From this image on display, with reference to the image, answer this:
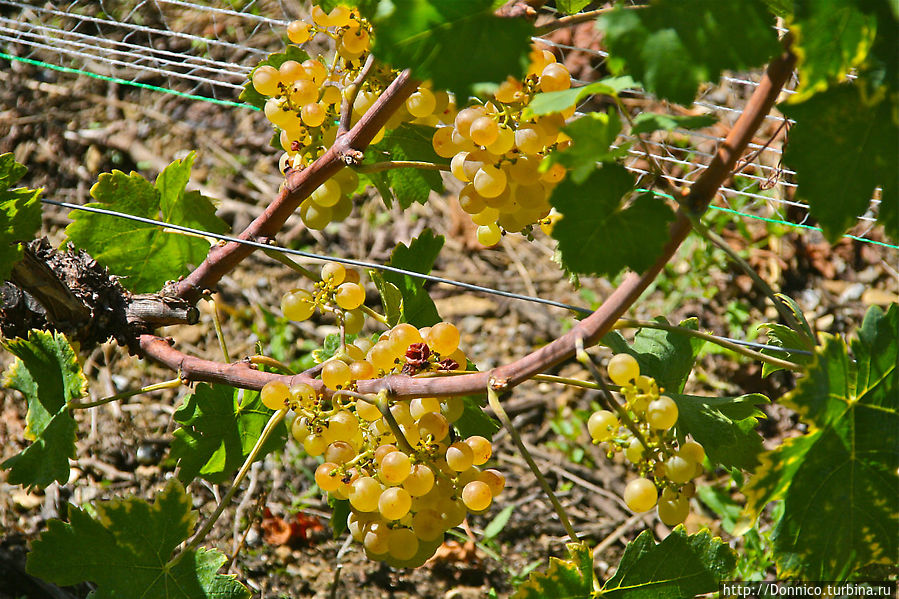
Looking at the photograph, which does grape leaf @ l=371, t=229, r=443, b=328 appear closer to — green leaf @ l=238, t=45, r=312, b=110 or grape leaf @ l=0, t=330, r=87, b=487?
green leaf @ l=238, t=45, r=312, b=110

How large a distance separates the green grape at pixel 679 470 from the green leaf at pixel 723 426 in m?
0.13

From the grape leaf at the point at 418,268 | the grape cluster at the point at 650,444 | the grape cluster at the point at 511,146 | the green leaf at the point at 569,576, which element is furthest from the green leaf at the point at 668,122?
the grape leaf at the point at 418,268

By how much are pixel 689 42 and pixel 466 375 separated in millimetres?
406

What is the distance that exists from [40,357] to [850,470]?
3.23ft

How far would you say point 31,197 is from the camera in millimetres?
930

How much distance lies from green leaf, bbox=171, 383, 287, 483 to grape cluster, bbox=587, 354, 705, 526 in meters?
0.52

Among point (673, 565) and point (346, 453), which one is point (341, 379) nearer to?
point (346, 453)

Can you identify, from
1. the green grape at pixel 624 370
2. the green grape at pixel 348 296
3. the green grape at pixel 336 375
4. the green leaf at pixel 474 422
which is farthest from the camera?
the green leaf at pixel 474 422

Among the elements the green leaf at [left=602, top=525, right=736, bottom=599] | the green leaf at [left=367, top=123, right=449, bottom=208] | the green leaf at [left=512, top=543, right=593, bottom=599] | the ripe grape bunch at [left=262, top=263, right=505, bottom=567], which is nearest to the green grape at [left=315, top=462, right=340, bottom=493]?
the ripe grape bunch at [left=262, top=263, right=505, bottom=567]

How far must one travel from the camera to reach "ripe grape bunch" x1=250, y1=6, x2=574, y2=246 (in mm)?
790

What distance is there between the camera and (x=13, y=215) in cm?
91

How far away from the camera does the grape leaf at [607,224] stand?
0.65m

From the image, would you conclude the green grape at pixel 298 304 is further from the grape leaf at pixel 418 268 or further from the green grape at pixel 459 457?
the green grape at pixel 459 457

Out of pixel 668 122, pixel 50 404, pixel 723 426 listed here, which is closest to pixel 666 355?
pixel 723 426
